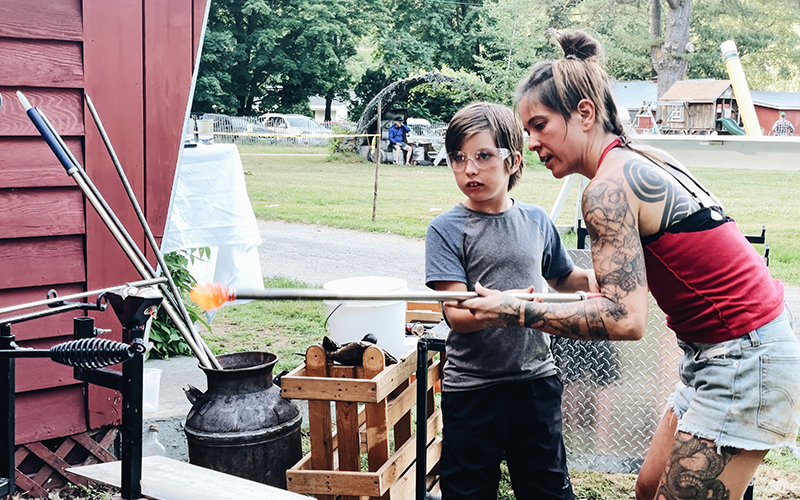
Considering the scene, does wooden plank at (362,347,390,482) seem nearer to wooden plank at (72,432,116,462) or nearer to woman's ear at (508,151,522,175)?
woman's ear at (508,151,522,175)

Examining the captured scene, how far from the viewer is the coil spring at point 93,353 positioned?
1976mm

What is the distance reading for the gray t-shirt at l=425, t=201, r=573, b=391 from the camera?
8.87 feet

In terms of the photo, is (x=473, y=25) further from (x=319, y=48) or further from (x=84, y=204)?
(x=84, y=204)

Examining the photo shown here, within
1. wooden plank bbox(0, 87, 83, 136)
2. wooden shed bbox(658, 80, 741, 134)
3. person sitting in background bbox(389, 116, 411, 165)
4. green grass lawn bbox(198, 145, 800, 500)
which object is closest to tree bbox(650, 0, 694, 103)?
wooden shed bbox(658, 80, 741, 134)

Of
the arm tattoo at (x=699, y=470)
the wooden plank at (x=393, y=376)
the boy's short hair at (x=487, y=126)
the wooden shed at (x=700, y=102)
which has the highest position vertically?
the wooden shed at (x=700, y=102)

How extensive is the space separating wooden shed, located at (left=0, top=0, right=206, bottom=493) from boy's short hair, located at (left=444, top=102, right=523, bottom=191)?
174 cm

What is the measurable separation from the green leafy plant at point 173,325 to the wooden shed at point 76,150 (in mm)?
1363

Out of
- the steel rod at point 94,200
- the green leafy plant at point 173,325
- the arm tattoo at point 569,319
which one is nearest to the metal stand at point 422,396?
the arm tattoo at point 569,319

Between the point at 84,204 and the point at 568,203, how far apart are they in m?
13.2

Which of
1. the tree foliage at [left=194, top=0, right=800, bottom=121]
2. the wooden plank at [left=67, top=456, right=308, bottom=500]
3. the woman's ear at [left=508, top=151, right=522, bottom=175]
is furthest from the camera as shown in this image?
the tree foliage at [left=194, top=0, right=800, bottom=121]

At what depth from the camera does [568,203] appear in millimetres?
15773

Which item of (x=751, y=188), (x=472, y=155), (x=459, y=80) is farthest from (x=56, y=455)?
(x=459, y=80)

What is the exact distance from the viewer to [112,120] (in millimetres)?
3680

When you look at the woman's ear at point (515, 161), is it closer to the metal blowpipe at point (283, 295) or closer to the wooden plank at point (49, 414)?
the metal blowpipe at point (283, 295)
